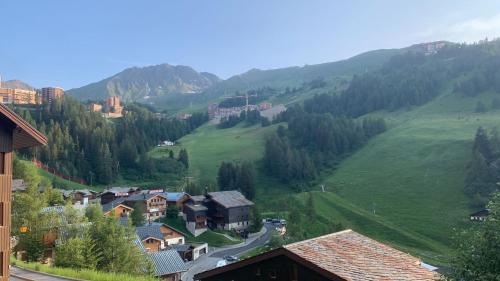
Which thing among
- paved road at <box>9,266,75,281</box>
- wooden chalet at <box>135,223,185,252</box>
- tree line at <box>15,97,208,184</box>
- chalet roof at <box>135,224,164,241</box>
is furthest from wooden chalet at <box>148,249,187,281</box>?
tree line at <box>15,97,208,184</box>

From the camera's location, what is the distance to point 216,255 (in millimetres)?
71500

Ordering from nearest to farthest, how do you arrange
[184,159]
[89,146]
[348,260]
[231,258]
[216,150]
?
[348,260] → [231,258] → [89,146] → [184,159] → [216,150]

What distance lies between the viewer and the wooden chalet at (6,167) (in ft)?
55.6

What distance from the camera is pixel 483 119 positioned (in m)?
149

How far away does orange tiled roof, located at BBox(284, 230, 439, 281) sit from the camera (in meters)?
16.0

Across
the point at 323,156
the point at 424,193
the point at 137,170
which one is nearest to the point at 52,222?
the point at 424,193

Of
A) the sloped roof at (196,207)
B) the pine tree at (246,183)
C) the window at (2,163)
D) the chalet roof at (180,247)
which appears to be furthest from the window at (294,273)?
the pine tree at (246,183)

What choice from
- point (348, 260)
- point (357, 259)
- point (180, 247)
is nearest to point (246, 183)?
point (180, 247)

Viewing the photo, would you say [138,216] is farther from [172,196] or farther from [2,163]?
[2,163]

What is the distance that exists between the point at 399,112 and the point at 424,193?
10452cm

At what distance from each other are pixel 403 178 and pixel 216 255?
59645 mm

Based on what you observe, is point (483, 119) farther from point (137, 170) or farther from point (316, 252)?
point (316, 252)

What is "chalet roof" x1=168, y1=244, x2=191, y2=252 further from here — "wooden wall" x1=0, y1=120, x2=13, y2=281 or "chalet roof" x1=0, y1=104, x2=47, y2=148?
"wooden wall" x1=0, y1=120, x2=13, y2=281

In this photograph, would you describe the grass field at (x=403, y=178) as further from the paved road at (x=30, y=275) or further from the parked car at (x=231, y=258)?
the paved road at (x=30, y=275)
